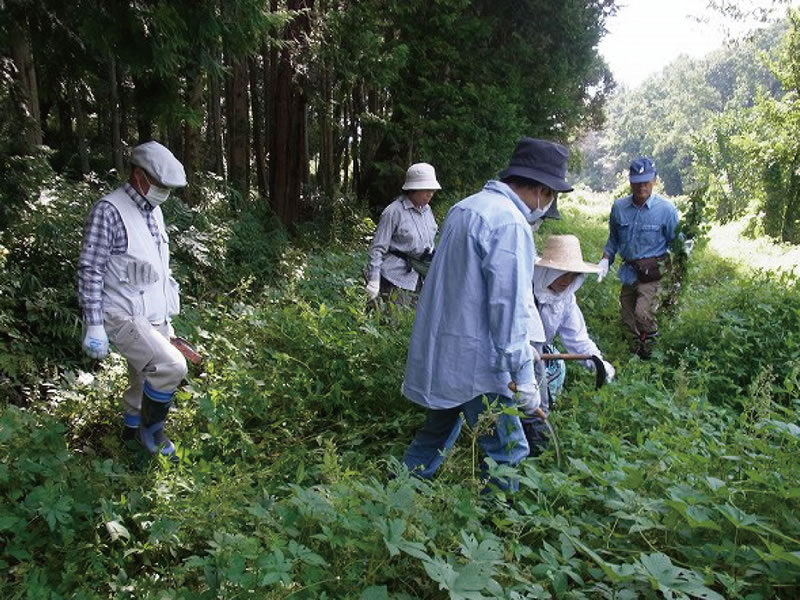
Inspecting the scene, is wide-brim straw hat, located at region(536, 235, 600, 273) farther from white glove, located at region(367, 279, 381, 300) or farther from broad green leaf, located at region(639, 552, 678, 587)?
white glove, located at region(367, 279, 381, 300)

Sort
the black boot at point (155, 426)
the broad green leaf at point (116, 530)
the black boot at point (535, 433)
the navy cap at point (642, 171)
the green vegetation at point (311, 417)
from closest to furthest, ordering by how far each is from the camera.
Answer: the green vegetation at point (311, 417), the broad green leaf at point (116, 530), the black boot at point (535, 433), the black boot at point (155, 426), the navy cap at point (642, 171)

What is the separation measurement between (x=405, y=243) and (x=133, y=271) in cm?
270

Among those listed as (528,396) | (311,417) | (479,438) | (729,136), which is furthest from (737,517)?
(729,136)

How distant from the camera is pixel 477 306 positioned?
9.45 feet

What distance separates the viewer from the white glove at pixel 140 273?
3.59 meters

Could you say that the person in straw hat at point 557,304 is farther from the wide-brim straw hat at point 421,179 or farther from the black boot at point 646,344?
the black boot at point 646,344

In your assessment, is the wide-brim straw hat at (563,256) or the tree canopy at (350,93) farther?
the tree canopy at (350,93)

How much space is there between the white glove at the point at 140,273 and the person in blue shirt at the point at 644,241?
13.7 feet

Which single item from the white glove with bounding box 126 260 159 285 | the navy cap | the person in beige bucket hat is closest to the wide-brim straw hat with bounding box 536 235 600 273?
the person in beige bucket hat

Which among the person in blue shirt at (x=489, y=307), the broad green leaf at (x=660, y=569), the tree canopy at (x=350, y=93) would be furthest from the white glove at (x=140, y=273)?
the broad green leaf at (x=660, y=569)

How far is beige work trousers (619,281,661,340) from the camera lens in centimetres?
598

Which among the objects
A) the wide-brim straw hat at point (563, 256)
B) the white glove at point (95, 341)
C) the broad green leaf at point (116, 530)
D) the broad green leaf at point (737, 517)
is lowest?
the broad green leaf at point (116, 530)

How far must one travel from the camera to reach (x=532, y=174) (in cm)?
291

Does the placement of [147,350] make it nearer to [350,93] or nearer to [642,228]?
[642,228]
